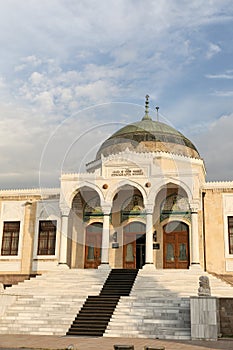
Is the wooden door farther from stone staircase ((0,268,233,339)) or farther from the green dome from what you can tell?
the green dome

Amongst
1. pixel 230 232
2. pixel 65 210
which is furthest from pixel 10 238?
pixel 230 232

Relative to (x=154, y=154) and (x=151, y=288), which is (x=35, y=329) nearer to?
(x=151, y=288)

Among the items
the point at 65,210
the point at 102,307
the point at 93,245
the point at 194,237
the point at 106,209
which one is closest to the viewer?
the point at 102,307

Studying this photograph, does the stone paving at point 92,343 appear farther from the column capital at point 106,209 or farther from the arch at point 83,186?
the arch at point 83,186

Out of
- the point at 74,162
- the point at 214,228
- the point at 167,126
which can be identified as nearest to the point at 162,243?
the point at 214,228

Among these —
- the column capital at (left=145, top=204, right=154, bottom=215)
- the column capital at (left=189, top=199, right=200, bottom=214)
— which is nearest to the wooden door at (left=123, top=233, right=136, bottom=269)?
the column capital at (left=145, top=204, right=154, bottom=215)

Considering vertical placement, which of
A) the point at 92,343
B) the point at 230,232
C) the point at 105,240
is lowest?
the point at 92,343

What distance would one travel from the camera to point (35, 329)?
1481 centimetres

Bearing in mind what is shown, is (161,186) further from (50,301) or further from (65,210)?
(50,301)

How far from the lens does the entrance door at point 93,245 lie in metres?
25.0

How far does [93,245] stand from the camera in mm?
25406

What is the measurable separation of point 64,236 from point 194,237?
6.93 m

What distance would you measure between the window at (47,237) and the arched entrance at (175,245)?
6436mm

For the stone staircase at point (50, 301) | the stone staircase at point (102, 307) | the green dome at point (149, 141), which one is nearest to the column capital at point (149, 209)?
the stone staircase at point (102, 307)
